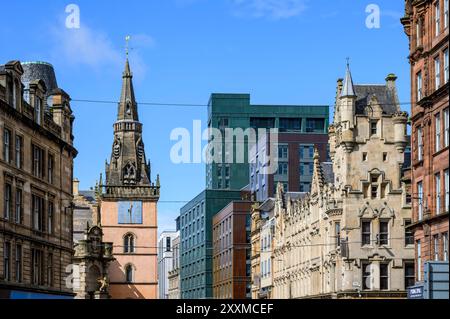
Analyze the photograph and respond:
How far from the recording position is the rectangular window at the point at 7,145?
5588cm

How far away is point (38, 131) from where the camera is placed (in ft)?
209

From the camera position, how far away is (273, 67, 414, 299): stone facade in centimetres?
7625

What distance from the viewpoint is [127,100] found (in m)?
159

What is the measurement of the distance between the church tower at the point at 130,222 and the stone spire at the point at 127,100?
24.2 ft

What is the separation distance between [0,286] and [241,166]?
141 metres

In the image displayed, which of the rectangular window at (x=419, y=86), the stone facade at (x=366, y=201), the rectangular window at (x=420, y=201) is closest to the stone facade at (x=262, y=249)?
the stone facade at (x=366, y=201)

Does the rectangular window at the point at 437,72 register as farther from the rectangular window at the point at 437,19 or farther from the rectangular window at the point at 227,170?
the rectangular window at the point at 227,170

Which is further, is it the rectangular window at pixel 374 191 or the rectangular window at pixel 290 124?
the rectangular window at pixel 290 124

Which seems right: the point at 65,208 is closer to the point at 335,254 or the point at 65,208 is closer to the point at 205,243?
the point at 335,254

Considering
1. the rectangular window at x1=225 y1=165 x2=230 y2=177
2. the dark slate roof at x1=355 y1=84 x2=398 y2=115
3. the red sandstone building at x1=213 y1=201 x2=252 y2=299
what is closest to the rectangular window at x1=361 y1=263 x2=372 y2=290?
Answer: the dark slate roof at x1=355 y1=84 x2=398 y2=115

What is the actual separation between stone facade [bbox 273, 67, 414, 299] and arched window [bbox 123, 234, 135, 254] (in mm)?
69186

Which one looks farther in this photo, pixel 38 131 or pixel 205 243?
pixel 205 243

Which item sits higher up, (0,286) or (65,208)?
(65,208)
